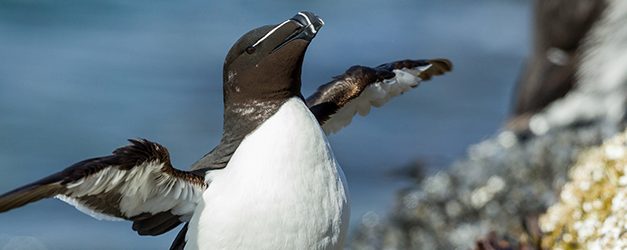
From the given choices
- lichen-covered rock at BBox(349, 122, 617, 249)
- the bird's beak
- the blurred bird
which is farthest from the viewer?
the blurred bird

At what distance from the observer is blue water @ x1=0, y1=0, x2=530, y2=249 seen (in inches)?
489

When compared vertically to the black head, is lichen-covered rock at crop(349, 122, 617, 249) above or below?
below

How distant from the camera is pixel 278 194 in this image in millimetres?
4066

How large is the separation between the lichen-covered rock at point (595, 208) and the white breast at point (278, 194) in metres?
1.14

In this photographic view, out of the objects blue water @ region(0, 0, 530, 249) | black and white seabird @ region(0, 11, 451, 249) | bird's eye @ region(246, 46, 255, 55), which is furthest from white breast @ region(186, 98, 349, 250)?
blue water @ region(0, 0, 530, 249)

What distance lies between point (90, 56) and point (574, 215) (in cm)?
1131

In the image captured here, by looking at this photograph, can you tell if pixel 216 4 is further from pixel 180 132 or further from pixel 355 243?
pixel 355 243

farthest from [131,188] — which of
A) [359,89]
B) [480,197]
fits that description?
[480,197]

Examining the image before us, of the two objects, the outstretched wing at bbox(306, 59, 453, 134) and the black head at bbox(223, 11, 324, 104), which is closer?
the black head at bbox(223, 11, 324, 104)

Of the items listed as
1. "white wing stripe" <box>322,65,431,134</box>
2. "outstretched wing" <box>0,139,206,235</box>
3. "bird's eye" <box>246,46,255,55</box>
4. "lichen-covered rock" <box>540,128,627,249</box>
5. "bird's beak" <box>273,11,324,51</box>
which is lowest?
"lichen-covered rock" <box>540,128,627,249</box>

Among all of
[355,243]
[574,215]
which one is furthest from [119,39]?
[574,215]

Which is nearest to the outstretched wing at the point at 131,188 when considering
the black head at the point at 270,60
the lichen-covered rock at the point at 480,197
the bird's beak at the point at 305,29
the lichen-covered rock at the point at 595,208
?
the black head at the point at 270,60

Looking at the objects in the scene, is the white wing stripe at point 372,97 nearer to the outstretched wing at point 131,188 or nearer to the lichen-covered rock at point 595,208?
the lichen-covered rock at point 595,208

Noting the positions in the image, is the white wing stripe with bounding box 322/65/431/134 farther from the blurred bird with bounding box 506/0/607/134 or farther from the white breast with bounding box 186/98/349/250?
the blurred bird with bounding box 506/0/607/134
